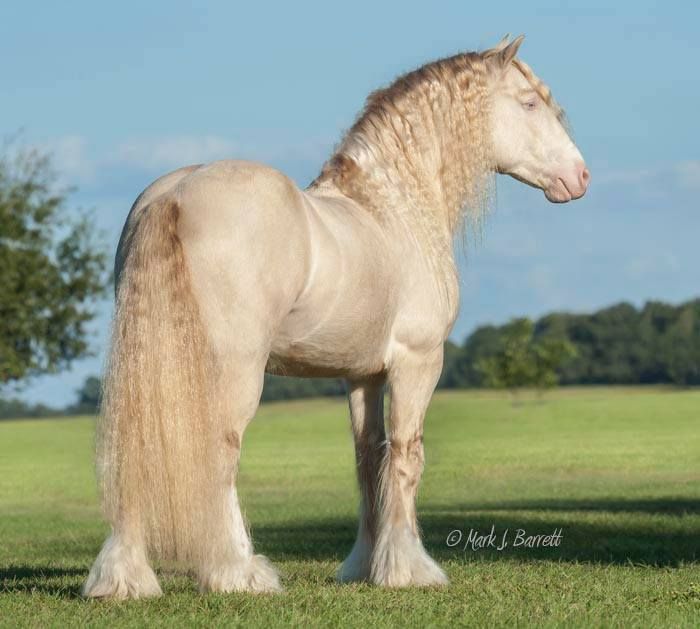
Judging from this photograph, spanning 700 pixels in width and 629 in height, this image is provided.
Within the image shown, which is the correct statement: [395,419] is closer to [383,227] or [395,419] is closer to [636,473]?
[383,227]

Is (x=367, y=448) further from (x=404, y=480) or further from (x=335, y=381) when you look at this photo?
(x=335, y=381)

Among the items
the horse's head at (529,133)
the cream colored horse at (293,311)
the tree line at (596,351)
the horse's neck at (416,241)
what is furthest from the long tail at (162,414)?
the tree line at (596,351)

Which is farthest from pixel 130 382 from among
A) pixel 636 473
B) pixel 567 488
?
pixel 636 473

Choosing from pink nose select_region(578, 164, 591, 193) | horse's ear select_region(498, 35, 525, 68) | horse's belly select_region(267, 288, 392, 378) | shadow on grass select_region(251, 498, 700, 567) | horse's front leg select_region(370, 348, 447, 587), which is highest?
horse's ear select_region(498, 35, 525, 68)

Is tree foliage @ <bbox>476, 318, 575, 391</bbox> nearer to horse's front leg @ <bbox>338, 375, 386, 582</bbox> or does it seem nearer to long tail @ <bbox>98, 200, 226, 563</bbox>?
horse's front leg @ <bbox>338, 375, 386, 582</bbox>

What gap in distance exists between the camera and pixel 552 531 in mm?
10586

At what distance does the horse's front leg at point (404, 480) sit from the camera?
6.57m

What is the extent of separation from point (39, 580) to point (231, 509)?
1997mm

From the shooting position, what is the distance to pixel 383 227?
266 inches

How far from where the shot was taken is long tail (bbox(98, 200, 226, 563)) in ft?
18.0

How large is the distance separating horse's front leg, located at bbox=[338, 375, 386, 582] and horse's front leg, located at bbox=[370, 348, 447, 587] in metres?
0.14

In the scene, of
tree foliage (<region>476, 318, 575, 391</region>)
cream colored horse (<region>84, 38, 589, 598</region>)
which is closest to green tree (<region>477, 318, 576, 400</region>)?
tree foliage (<region>476, 318, 575, 391</region>)

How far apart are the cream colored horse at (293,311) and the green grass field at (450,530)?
0.34 metres

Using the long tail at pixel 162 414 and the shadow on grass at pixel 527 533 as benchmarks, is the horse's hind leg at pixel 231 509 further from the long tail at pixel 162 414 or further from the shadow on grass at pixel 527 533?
the shadow on grass at pixel 527 533
